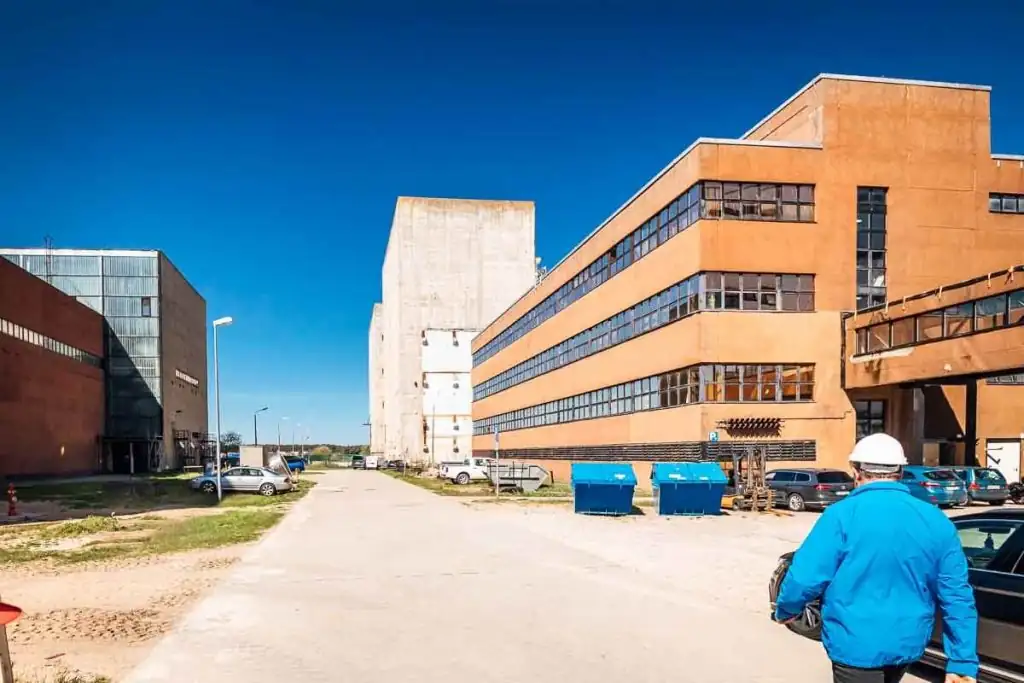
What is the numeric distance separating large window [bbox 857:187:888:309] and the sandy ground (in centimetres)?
2651

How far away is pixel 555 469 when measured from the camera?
50.0m

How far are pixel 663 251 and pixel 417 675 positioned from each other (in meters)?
28.2

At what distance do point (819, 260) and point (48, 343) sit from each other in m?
51.7

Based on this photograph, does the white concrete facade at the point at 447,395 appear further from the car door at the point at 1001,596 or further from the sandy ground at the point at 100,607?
the car door at the point at 1001,596

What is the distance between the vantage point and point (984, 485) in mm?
25359

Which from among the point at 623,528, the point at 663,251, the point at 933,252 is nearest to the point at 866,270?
the point at 933,252

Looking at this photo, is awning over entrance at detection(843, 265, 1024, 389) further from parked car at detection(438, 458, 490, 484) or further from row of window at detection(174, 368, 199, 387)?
row of window at detection(174, 368, 199, 387)

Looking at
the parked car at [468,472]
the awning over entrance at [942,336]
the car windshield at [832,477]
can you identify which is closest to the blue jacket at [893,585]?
the car windshield at [832,477]

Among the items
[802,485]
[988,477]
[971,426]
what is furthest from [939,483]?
[971,426]

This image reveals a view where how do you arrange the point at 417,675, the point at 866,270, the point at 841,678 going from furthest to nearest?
the point at 866,270 < the point at 417,675 < the point at 841,678

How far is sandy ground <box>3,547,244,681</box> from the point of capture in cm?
722

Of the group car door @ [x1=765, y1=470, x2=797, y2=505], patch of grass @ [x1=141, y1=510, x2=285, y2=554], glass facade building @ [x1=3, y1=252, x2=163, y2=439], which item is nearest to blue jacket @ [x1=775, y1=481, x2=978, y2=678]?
patch of grass @ [x1=141, y1=510, x2=285, y2=554]

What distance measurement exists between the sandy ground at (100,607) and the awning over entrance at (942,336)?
75.0 ft

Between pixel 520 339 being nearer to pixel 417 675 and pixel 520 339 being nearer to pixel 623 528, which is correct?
pixel 623 528
